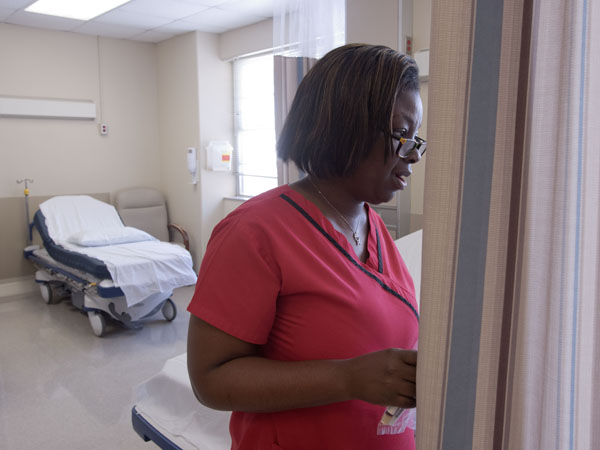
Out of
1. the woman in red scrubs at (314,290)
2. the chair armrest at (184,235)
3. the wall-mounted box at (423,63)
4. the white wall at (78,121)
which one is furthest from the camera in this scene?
the chair armrest at (184,235)

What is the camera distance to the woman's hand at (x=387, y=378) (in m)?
0.63

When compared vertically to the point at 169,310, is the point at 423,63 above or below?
above

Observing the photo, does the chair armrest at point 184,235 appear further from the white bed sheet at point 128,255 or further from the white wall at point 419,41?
the white wall at point 419,41

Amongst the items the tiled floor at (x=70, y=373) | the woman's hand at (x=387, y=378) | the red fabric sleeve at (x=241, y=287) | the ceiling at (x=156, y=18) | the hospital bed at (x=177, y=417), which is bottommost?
the tiled floor at (x=70, y=373)

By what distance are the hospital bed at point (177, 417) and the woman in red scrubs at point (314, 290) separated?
3.05 feet

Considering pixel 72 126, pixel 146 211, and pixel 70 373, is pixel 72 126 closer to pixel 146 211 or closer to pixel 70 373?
pixel 146 211

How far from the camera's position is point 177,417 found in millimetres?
1919

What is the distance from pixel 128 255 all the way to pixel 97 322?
568mm

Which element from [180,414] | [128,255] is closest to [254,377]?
[180,414]

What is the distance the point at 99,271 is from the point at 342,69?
3.38m

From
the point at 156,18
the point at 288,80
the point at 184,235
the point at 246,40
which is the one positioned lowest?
the point at 184,235

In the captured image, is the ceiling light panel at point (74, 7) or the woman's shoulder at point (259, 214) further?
the ceiling light panel at point (74, 7)

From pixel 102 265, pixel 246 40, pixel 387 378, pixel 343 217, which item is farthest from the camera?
pixel 246 40

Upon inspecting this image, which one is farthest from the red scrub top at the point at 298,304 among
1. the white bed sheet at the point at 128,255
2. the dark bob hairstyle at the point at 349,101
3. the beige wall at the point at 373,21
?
the white bed sheet at the point at 128,255
